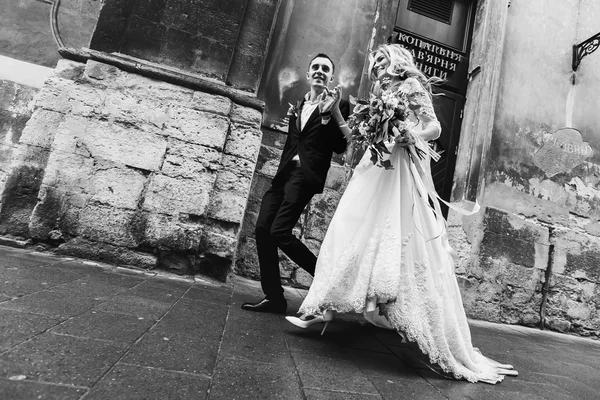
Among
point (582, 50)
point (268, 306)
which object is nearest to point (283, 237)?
point (268, 306)

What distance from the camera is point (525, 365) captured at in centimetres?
237

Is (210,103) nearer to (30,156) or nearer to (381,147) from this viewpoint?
(30,156)

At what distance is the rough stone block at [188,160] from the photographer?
3279 millimetres

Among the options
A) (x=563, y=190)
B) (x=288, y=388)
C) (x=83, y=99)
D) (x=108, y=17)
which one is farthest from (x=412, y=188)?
(x=563, y=190)

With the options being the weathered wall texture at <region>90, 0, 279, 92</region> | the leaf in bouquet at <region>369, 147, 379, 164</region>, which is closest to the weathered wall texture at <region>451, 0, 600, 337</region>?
the leaf in bouquet at <region>369, 147, 379, 164</region>

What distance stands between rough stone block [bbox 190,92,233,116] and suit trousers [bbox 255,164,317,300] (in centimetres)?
132

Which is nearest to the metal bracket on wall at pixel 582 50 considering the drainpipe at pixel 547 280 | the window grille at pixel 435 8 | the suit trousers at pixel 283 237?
the window grille at pixel 435 8

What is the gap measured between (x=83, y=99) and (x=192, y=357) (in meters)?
2.97

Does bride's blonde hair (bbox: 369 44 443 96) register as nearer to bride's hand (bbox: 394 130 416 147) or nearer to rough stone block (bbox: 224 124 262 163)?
bride's hand (bbox: 394 130 416 147)

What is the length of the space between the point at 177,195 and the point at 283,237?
137cm

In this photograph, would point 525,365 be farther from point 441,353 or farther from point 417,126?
point 417,126

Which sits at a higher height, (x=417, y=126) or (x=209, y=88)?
(x=209, y=88)

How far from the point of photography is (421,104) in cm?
214

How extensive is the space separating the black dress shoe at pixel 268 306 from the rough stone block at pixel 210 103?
201 cm
